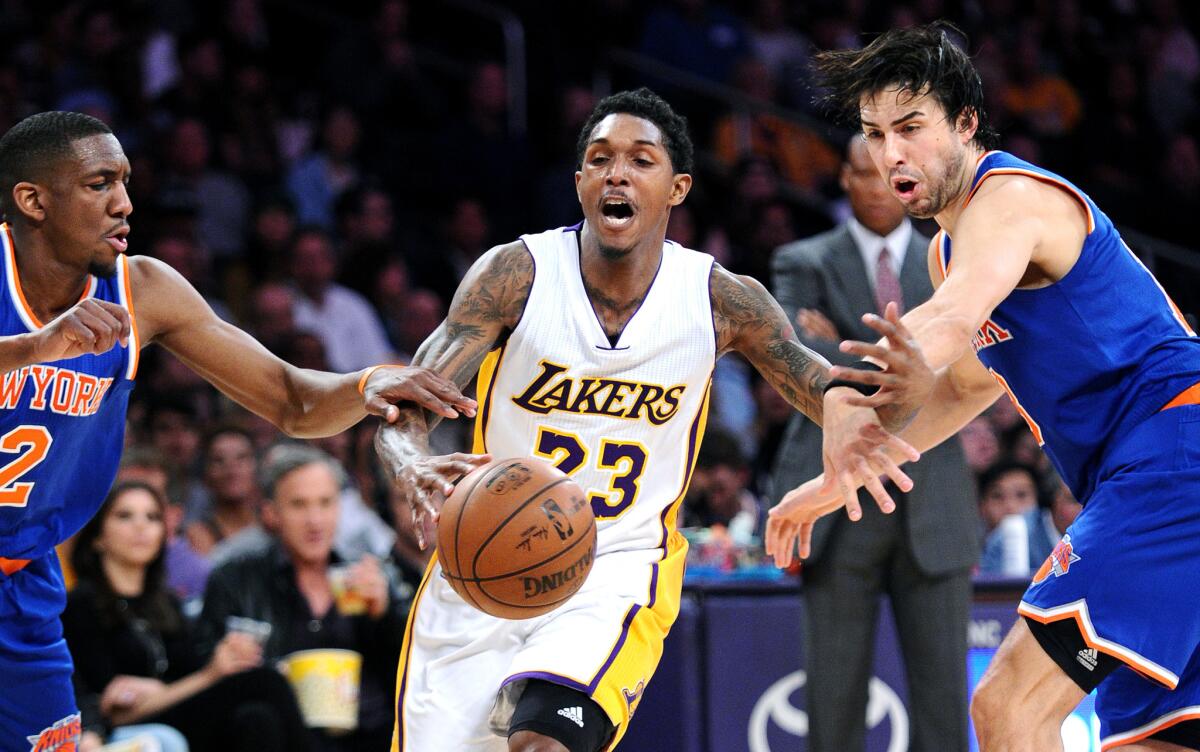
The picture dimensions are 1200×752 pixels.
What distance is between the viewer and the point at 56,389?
4.04 meters

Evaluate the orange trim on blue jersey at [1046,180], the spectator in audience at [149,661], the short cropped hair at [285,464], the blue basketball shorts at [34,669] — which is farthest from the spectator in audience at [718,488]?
the orange trim on blue jersey at [1046,180]

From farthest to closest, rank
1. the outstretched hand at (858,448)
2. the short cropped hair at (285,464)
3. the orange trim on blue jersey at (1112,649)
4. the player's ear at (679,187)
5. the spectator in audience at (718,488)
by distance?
the spectator in audience at (718,488), the short cropped hair at (285,464), the player's ear at (679,187), the orange trim on blue jersey at (1112,649), the outstretched hand at (858,448)

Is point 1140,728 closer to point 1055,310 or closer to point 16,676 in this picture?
point 1055,310

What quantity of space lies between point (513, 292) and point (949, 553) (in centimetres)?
203

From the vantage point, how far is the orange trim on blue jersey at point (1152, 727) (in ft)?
11.8

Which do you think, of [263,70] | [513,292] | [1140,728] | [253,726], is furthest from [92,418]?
[263,70]

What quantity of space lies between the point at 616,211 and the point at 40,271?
1599 mm

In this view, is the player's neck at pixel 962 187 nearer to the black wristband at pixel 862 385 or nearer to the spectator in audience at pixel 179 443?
the black wristband at pixel 862 385

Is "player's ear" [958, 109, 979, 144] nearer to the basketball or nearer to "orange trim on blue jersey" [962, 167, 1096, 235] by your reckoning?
"orange trim on blue jersey" [962, 167, 1096, 235]

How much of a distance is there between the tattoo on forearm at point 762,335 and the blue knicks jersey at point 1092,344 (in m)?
0.68

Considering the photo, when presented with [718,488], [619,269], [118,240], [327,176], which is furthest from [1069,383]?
[327,176]

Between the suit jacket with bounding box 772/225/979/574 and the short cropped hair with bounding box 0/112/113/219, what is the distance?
8.48 ft

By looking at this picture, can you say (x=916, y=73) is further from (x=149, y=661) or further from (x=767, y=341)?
(x=149, y=661)

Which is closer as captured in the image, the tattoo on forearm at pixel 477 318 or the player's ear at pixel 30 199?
the player's ear at pixel 30 199
